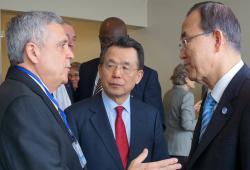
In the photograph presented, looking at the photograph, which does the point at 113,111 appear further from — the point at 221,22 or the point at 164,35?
the point at 164,35

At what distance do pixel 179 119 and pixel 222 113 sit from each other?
8.14ft

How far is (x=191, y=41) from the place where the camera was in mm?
1535

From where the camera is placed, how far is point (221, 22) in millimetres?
1461

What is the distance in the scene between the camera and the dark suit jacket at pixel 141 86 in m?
2.74

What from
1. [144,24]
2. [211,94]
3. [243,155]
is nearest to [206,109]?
[211,94]

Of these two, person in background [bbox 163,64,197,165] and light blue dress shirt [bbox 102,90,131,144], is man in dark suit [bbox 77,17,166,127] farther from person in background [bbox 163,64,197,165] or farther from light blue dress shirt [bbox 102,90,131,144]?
person in background [bbox 163,64,197,165]

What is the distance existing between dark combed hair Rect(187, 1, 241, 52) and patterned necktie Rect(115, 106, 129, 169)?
73cm

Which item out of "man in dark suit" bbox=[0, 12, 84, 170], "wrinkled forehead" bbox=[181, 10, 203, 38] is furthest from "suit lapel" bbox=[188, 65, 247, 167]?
"man in dark suit" bbox=[0, 12, 84, 170]

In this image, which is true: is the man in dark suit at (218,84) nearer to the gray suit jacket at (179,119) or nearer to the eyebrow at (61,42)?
the eyebrow at (61,42)

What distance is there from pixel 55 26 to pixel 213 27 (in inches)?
24.0

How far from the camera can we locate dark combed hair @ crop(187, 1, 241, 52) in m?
1.46

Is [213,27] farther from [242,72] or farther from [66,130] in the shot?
[66,130]

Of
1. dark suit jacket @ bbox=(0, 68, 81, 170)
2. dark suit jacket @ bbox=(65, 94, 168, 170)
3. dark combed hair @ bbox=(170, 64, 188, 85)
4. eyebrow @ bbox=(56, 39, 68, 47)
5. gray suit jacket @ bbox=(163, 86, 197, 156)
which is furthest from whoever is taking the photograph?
dark combed hair @ bbox=(170, 64, 188, 85)

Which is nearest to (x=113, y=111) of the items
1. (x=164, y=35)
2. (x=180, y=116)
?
(x=180, y=116)
